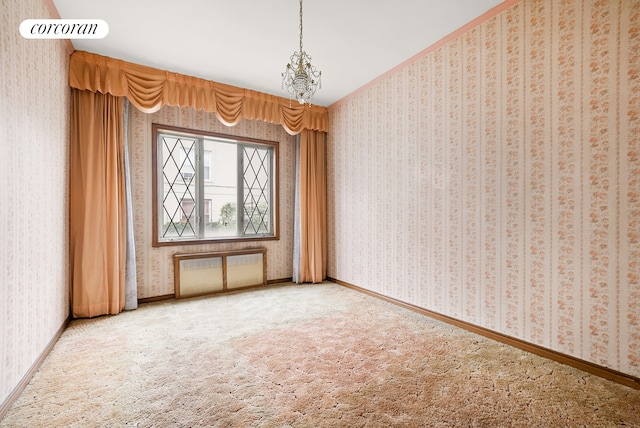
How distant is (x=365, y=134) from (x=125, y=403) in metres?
3.59

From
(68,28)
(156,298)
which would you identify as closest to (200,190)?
(156,298)

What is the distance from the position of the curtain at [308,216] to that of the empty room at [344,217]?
0.30m

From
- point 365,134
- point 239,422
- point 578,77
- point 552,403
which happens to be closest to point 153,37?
point 365,134

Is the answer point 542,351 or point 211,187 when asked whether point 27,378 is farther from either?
point 542,351

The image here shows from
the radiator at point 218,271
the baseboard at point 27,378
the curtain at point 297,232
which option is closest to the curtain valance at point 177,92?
the curtain at point 297,232

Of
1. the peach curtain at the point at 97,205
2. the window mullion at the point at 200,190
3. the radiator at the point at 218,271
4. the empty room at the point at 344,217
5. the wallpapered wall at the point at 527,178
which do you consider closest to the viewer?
the empty room at the point at 344,217

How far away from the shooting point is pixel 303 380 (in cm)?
194

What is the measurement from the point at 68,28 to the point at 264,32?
5.63ft

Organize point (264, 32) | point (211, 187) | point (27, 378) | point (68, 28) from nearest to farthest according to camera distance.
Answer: point (27, 378) < point (68, 28) < point (264, 32) < point (211, 187)

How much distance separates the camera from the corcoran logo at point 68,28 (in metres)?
2.11

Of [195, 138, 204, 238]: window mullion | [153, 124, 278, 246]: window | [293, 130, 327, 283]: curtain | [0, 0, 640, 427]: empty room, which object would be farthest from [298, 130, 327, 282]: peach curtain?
[195, 138, 204, 238]: window mullion

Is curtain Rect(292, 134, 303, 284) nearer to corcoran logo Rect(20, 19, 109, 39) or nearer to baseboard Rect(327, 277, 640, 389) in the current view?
baseboard Rect(327, 277, 640, 389)

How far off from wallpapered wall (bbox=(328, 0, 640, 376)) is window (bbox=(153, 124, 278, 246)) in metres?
1.97

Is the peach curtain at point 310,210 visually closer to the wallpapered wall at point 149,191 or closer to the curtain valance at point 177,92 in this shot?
the curtain valance at point 177,92
